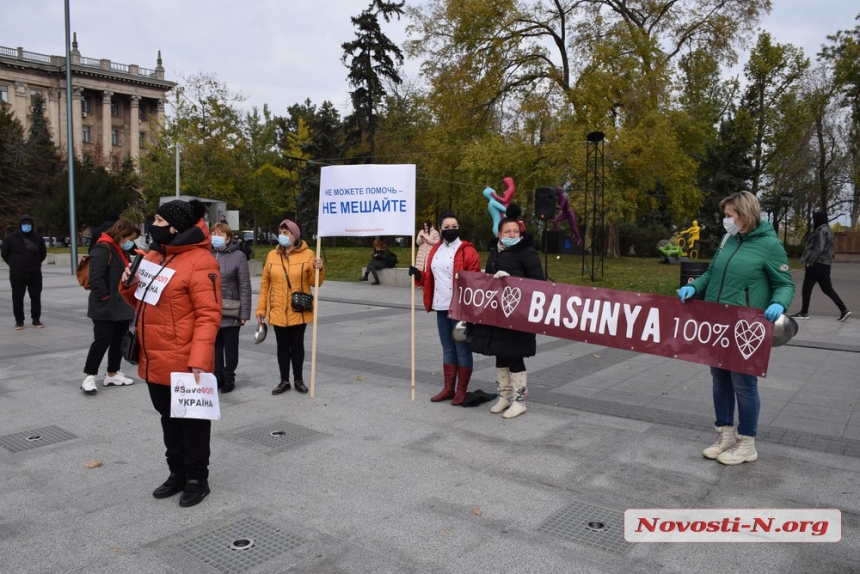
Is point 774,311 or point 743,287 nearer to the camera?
point 774,311

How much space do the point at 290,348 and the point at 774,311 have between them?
4.89 metres

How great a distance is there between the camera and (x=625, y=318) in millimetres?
5777

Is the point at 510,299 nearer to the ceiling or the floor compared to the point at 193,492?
nearer to the ceiling

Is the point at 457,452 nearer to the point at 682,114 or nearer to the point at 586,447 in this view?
the point at 586,447

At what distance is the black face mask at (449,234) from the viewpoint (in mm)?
6762

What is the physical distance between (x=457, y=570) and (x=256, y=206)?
139 feet

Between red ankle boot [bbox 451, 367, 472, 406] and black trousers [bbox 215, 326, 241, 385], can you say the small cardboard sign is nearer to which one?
red ankle boot [bbox 451, 367, 472, 406]

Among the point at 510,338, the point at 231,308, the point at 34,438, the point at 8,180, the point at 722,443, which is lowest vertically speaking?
the point at 34,438

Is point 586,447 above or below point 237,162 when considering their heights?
below

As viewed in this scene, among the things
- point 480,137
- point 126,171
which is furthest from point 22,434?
point 126,171

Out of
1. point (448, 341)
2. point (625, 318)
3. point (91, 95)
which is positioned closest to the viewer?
point (625, 318)

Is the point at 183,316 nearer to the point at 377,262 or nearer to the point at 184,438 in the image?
the point at 184,438

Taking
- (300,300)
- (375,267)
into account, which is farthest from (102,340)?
(375,267)

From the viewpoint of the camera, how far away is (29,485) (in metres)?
4.61
